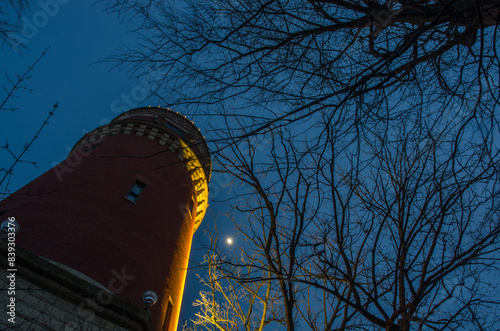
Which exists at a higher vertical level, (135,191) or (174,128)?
(174,128)

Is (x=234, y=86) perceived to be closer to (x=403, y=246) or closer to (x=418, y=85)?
(x=418, y=85)

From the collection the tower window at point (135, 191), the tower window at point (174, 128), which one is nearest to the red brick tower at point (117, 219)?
the tower window at point (135, 191)

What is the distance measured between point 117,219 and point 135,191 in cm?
187

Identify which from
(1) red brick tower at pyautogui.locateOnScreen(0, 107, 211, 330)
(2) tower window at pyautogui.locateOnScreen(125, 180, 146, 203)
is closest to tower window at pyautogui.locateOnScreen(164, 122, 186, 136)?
(1) red brick tower at pyautogui.locateOnScreen(0, 107, 211, 330)

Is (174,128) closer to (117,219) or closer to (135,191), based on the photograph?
(135,191)

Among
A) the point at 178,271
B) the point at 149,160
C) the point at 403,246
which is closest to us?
the point at 403,246

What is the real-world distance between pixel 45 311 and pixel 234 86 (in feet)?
16.8

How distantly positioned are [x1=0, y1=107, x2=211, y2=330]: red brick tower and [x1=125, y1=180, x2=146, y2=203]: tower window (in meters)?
0.03

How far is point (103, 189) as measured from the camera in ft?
31.9

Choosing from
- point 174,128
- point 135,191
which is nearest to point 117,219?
point 135,191

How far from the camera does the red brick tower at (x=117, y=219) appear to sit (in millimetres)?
7320

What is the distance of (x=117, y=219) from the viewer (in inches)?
357

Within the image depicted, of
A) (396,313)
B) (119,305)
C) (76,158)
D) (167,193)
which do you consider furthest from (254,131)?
(76,158)

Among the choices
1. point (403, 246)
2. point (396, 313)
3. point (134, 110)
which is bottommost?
point (396, 313)
